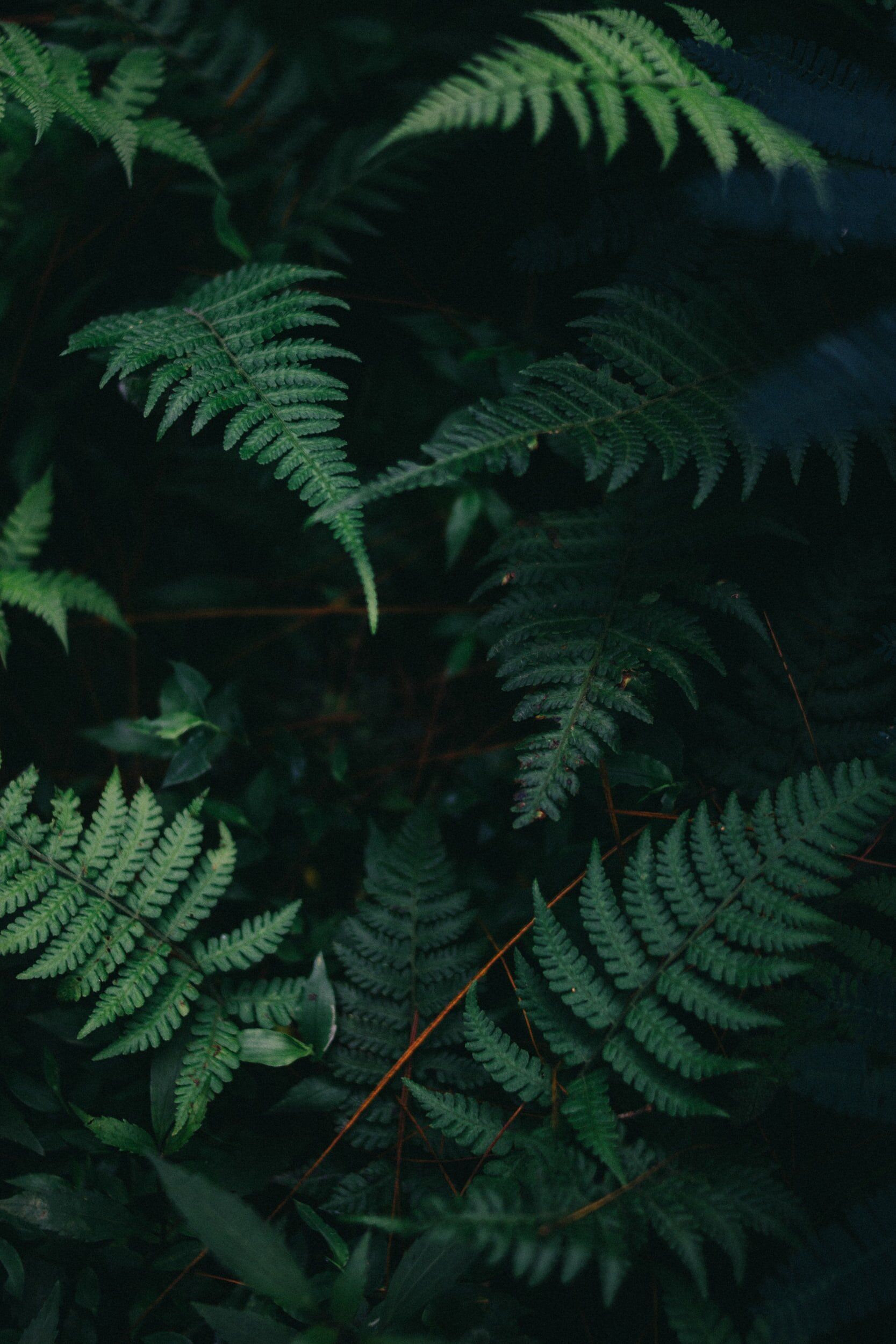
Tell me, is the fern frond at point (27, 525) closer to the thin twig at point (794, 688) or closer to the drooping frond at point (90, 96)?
the drooping frond at point (90, 96)

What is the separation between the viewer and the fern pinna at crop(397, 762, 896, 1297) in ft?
4.17

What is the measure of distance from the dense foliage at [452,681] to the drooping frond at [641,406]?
1 cm

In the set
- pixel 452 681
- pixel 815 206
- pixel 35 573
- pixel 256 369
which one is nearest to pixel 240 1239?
pixel 452 681

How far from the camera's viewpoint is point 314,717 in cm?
238

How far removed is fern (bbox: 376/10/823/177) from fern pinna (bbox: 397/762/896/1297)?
1.16m

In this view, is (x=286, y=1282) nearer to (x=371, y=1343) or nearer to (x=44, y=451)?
(x=371, y=1343)

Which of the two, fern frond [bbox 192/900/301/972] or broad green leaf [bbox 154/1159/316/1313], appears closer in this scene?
broad green leaf [bbox 154/1159/316/1313]

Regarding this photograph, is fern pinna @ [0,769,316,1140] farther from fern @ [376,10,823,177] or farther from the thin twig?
fern @ [376,10,823,177]

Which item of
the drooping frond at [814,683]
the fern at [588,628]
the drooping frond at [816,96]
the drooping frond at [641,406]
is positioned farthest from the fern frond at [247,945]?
the drooping frond at [816,96]

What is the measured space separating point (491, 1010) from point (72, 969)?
875mm

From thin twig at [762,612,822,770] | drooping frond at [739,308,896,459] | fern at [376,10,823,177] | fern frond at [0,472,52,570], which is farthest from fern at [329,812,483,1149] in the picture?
fern at [376,10,823,177]

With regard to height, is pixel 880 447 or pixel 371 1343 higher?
pixel 880 447

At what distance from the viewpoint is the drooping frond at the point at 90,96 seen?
166cm

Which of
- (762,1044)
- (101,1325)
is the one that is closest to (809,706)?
(762,1044)
